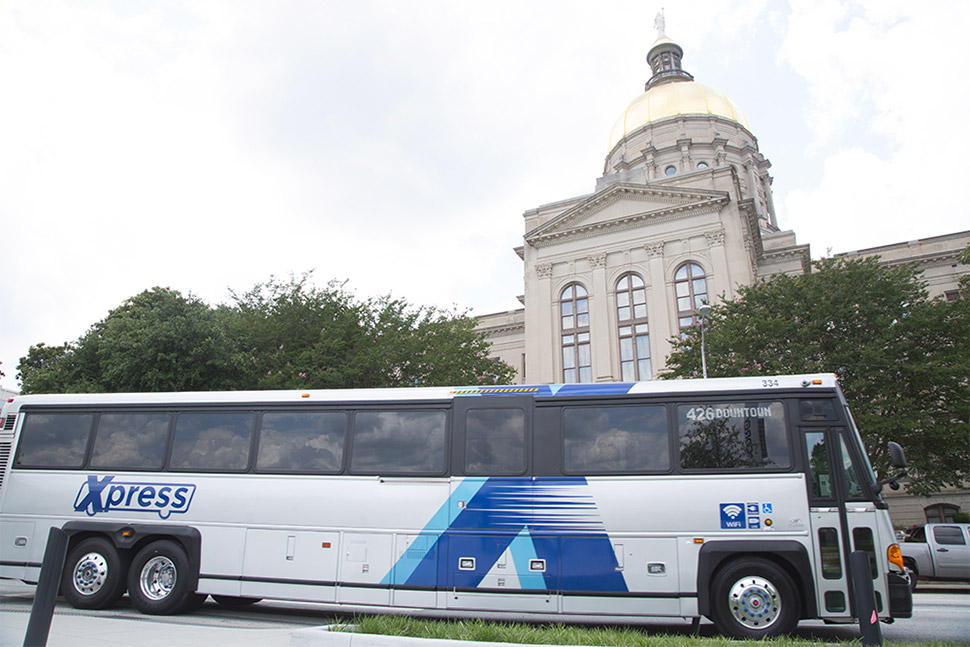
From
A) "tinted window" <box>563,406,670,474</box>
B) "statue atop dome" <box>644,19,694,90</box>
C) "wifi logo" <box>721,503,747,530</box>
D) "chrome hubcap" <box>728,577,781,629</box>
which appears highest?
"statue atop dome" <box>644,19,694,90</box>

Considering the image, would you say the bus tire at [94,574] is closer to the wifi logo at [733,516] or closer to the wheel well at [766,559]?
the wheel well at [766,559]

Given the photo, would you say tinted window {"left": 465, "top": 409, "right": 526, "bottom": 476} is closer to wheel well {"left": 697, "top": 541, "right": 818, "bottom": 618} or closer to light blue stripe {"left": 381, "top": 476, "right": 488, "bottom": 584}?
light blue stripe {"left": 381, "top": 476, "right": 488, "bottom": 584}

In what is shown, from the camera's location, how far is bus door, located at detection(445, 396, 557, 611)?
8469 mm

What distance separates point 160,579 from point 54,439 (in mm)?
3222

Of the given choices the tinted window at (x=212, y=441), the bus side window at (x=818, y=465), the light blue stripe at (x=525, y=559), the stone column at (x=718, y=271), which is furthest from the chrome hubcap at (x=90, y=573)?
the stone column at (x=718, y=271)

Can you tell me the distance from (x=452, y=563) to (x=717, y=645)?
3815 millimetres

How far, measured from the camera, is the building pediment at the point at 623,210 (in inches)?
1606

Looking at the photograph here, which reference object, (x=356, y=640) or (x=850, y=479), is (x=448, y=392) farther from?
(x=850, y=479)

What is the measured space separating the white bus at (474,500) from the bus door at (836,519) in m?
0.02

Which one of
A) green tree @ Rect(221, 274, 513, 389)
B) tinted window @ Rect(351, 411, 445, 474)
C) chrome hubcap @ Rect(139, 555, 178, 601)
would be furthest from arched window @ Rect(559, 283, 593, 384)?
chrome hubcap @ Rect(139, 555, 178, 601)

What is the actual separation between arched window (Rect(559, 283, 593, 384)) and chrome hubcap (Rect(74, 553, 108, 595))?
3379 cm

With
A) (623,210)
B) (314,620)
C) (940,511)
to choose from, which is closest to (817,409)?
(314,620)

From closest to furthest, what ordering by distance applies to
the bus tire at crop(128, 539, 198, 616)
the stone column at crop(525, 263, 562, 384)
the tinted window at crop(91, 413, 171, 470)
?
the bus tire at crop(128, 539, 198, 616) < the tinted window at crop(91, 413, 171, 470) < the stone column at crop(525, 263, 562, 384)

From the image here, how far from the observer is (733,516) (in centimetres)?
811
